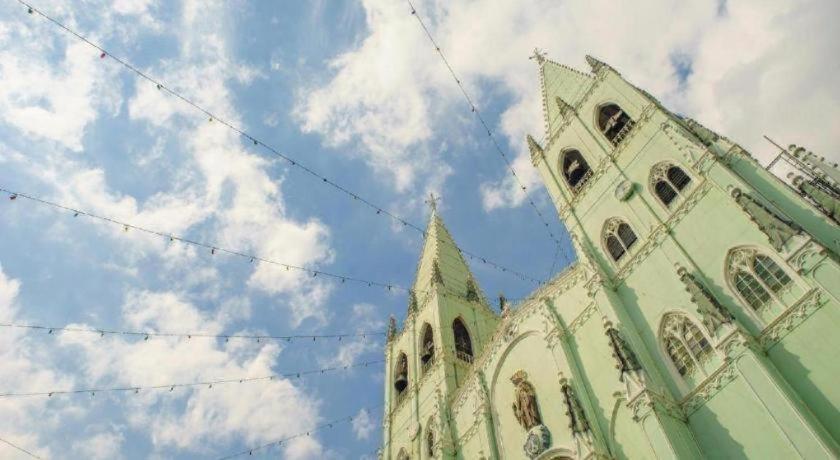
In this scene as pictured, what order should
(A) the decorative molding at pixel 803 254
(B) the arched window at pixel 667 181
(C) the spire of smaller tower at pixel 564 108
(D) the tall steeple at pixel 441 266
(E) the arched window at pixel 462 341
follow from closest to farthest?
1. (A) the decorative molding at pixel 803 254
2. (B) the arched window at pixel 667 181
3. (C) the spire of smaller tower at pixel 564 108
4. (E) the arched window at pixel 462 341
5. (D) the tall steeple at pixel 441 266

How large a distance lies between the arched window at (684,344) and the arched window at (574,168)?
25.7 feet

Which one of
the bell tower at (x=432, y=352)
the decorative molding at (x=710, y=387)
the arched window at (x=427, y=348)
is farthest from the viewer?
the arched window at (x=427, y=348)

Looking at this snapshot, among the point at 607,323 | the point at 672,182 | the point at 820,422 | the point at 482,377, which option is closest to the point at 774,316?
the point at 820,422

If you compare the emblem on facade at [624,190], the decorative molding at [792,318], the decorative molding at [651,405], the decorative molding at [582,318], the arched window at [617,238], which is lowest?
the decorative molding at [651,405]

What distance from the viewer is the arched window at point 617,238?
17578mm

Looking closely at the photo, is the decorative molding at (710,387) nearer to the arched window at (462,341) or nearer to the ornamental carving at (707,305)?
the ornamental carving at (707,305)

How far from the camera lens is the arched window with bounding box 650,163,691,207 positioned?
16.4 metres

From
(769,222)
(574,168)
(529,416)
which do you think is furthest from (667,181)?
(529,416)

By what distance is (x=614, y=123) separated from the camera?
2067 cm

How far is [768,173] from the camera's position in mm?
14383

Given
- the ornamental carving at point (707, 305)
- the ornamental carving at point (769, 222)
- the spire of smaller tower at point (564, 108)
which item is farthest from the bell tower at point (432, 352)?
the ornamental carving at point (769, 222)

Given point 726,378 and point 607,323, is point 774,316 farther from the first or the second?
point 607,323

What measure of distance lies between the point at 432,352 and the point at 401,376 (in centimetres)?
226

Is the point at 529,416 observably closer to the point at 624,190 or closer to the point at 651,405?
the point at 651,405
